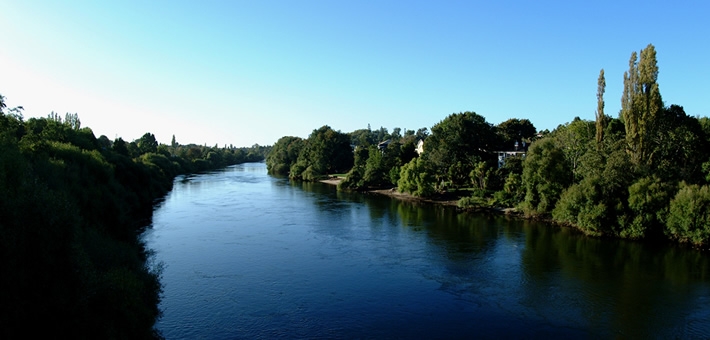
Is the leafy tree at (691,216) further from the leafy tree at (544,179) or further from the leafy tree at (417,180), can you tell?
the leafy tree at (417,180)

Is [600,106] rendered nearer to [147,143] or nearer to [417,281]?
[417,281]

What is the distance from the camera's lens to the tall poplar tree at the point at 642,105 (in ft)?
120

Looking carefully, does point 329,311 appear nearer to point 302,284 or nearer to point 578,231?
point 302,284

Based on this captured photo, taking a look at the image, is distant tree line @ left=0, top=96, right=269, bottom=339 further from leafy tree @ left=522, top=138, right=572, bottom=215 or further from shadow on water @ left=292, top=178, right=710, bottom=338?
leafy tree @ left=522, top=138, right=572, bottom=215

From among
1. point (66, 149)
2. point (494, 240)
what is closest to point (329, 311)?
point (494, 240)

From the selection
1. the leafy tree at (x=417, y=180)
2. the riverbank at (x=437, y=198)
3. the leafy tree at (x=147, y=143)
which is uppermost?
the leafy tree at (x=147, y=143)

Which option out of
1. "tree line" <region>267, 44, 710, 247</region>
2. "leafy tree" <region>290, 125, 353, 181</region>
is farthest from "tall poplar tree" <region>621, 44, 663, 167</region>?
"leafy tree" <region>290, 125, 353, 181</region>

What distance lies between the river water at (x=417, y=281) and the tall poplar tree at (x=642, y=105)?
30.1ft

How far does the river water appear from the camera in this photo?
61.1 feet

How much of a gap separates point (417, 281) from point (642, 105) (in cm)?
2636

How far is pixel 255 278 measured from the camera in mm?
Answer: 24500

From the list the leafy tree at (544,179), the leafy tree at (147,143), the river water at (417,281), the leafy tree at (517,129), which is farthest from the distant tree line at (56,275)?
the leafy tree at (147,143)

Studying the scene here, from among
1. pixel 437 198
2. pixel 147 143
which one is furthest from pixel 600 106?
pixel 147 143

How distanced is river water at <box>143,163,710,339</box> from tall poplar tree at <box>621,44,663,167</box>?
361 inches
